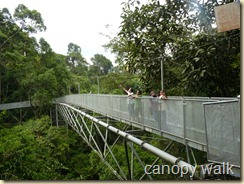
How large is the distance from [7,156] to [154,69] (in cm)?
418

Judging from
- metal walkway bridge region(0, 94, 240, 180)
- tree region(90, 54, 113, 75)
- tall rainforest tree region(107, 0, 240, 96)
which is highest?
tree region(90, 54, 113, 75)

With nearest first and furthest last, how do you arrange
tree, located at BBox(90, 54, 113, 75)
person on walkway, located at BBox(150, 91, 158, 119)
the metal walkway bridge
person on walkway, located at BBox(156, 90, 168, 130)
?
the metal walkway bridge → person on walkway, located at BBox(156, 90, 168, 130) → person on walkway, located at BBox(150, 91, 158, 119) → tree, located at BBox(90, 54, 113, 75)

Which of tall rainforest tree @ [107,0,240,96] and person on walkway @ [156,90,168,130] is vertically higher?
tall rainforest tree @ [107,0,240,96]

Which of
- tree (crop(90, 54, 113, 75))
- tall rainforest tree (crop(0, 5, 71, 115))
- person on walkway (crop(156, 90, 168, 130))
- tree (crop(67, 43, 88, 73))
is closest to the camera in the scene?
person on walkway (crop(156, 90, 168, 130))

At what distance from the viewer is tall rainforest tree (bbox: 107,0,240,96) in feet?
20.1

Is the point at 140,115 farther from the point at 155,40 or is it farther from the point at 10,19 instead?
the point at 10,19

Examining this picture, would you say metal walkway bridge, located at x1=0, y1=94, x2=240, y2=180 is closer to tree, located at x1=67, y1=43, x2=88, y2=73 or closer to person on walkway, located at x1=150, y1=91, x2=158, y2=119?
person on walkway, located at x1=150, y1=91, x2=158, y2=119

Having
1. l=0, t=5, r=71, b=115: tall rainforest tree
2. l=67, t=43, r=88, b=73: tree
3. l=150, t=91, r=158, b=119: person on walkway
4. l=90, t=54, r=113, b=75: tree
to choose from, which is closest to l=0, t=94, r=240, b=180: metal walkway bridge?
l=150, t=91, r=158, b=119: person on walkway

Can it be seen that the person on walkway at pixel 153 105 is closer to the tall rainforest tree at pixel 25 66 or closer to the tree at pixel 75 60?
the tall rainforest tree at pixel 25 66

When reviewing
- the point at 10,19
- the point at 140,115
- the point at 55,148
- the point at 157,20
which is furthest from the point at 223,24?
the point at 10,19

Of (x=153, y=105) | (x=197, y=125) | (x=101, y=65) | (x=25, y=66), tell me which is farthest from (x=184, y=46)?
(x=101, y=65)

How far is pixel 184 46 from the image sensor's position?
6.93 metres

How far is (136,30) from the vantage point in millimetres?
7566

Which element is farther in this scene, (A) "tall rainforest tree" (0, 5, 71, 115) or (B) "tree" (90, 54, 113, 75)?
(B) "tree" (90, 54, 113, 75)
